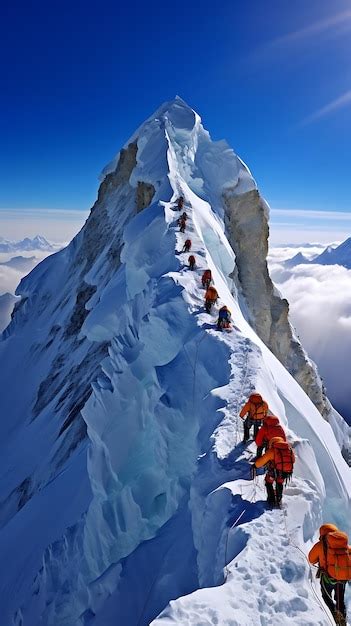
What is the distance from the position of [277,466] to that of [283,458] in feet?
0.62

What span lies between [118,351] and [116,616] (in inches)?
416

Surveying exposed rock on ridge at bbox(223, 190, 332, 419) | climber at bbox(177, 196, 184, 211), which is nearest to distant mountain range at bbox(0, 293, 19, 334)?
exposed rock on ridge at bbox(223, 190, 332, 419)

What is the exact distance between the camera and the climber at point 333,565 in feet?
21.9

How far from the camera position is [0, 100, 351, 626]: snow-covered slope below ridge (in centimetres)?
767

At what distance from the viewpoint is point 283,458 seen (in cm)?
855

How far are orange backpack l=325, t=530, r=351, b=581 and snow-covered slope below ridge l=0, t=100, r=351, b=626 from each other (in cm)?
56

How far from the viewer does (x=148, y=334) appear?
1702 centimetres

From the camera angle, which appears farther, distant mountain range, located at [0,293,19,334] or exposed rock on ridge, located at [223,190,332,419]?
distant mountain range, located at [0,293,19,334]

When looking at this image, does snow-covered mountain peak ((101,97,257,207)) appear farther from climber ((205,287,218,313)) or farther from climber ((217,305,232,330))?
climber ((217,305,232,330))

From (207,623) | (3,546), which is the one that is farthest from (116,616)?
(3,546)

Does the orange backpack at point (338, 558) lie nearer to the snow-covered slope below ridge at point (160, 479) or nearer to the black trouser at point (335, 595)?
the black trouser at point (335, 595)

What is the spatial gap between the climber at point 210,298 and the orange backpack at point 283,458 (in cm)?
919

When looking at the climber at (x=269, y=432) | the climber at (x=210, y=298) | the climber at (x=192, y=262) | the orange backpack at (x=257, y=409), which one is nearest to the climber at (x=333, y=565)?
the climber at (x=269, y=432)

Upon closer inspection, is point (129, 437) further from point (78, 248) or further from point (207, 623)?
point (78, 248)
